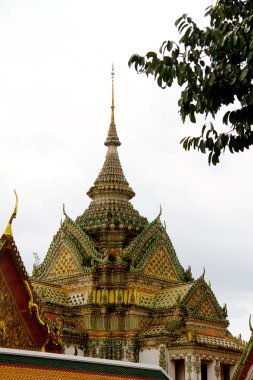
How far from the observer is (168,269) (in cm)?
3216

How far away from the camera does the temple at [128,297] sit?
28.4 meters

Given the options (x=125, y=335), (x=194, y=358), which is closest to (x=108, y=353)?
(x=125, y=335)

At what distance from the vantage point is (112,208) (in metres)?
32.8

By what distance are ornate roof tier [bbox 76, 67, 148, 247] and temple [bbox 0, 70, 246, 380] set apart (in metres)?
0.04

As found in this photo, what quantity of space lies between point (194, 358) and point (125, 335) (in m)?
3.03

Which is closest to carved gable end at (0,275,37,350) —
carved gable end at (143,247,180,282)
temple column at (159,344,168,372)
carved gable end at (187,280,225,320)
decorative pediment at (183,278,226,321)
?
temple column at (159,344,168,372)

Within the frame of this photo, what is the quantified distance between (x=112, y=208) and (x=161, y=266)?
3.12m

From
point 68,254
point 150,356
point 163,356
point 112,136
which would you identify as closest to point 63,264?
point 68,254

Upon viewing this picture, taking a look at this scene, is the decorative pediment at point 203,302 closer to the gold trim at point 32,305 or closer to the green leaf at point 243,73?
the gold trim at point 32,305

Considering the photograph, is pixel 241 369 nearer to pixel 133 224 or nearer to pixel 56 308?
pixel 56 308

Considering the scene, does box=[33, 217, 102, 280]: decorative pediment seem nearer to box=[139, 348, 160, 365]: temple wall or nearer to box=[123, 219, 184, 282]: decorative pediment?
box=[123, 219, 184, 282]: decorative pediment

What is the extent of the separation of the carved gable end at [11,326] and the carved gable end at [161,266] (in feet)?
41.3

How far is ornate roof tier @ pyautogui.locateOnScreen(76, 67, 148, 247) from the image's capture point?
105ft

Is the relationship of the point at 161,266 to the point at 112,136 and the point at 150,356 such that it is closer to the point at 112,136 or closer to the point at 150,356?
the point at 150,356
